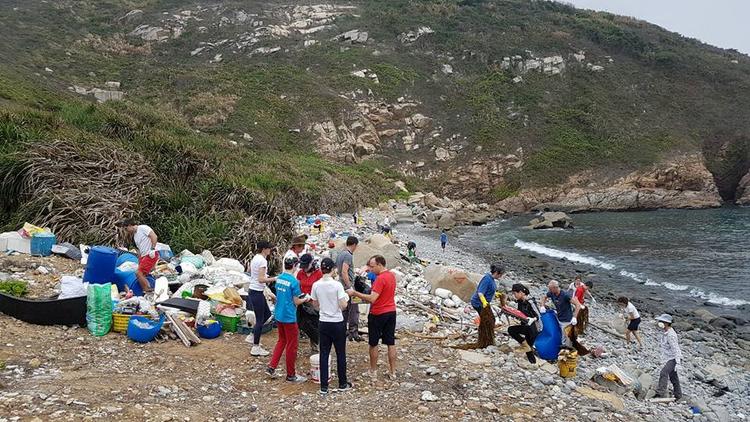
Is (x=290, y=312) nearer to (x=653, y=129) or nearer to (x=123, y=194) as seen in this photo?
(x=123, y=194)

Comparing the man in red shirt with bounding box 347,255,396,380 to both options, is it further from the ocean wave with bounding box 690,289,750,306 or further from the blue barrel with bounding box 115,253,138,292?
the ocean wave with bounding box 690,289,750,306

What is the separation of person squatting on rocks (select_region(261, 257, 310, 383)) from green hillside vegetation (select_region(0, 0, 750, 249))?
25775mm

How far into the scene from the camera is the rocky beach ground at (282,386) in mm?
5203

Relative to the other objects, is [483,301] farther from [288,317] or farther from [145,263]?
[145,263]

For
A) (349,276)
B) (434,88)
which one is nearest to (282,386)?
(349,276)

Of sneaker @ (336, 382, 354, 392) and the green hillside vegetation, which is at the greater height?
the green hillside vegetation

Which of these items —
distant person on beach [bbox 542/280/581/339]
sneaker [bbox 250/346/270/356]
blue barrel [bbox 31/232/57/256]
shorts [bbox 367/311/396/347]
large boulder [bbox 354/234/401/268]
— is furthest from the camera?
large boulder [bbox 354/234/401/268]

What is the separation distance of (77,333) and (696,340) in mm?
14763

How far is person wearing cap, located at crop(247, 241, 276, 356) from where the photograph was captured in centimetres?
699

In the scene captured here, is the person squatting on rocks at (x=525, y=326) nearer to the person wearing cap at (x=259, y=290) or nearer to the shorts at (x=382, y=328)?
the shorts at (x=382, y=328)

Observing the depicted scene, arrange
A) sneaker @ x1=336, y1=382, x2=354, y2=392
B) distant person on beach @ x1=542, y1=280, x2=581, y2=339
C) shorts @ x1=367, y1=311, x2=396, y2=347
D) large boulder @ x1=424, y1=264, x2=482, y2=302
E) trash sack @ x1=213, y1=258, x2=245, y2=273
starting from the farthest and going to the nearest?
large boulder @ x1=424, y1=264, x2=482, y2=302 → trash sack @ x1=213, y1=258, x2=245, y2=273 → distant person on beach @ x1=542, y1=280, x2=581, y2=339 → shorts @ x1=367, y1=311, x2=396, y2=347 → sneaker @ x1=336, y1=382, x2=354, y2=392

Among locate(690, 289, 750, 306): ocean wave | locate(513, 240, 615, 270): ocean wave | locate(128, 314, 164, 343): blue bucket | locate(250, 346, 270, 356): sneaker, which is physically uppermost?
locate(128, 314, 164, 343): blue bucket

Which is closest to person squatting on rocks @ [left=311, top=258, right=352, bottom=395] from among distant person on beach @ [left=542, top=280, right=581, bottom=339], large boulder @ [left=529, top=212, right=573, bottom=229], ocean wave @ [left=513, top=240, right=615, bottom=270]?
distant person on beach @ [left=542, top=280, right=581, bottom=339]

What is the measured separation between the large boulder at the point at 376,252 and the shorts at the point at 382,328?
735 centimetres
